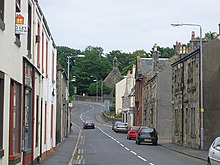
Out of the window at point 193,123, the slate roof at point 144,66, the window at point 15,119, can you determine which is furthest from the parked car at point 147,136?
the slate roof at point 144,66

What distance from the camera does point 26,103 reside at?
57.3 feet

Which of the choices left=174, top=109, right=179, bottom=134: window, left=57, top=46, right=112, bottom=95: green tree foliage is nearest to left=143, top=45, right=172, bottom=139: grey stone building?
left=174, top=109, right=179, bottom=134: window

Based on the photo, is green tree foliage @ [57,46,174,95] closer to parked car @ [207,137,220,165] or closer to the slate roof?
the slate roof

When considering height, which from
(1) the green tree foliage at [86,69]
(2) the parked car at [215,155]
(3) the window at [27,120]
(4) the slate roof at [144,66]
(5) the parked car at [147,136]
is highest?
(1) the green tree foliage at [86,69]

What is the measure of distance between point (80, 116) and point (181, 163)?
87.0m

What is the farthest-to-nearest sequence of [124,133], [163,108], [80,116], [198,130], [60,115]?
[80,116] → [124,133] → [163,108] → [60,115] → [198,130]

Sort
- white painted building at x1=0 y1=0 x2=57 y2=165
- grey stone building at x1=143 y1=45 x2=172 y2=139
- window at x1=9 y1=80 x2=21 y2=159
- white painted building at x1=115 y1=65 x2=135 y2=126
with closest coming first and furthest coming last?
white painted building at x1=0 y1=0 x2=57 y2=165, window at x1=9 y1=80 x2=21 y2=159, grey stone building at x1=143 y1=45 x2=172 y2=139, white painted building at x1=115 y1=65 x2=135 y2=126

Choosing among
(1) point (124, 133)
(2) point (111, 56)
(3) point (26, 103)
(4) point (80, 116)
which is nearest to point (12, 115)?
(3) point (26, 103)

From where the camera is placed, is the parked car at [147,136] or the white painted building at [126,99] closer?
the parked car at [147,136]

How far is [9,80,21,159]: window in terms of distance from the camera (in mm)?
13844

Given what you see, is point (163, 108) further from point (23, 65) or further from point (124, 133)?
point (23, 65)

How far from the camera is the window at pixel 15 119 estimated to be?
13844 millimetres

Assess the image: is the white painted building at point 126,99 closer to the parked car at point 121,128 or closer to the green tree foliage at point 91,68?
the parked car at point 121,128

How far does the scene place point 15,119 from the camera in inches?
582
